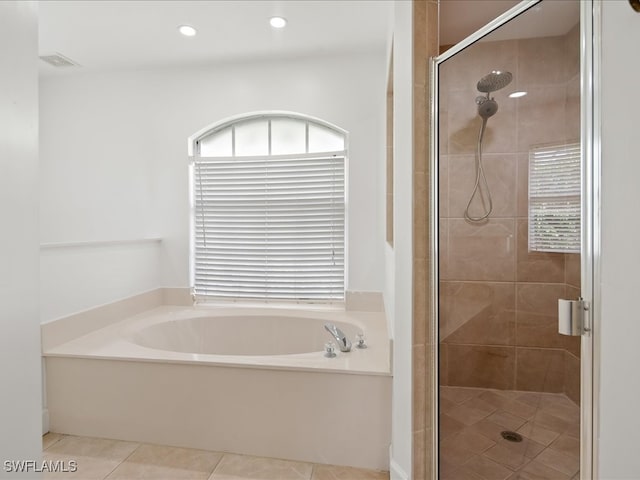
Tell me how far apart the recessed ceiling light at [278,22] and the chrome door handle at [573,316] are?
7.52 feet

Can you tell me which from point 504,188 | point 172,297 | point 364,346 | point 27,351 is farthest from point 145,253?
point 504,188

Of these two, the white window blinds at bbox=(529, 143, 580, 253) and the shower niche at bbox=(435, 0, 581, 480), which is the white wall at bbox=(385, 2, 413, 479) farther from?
the white window blinds at bbox=(529, 143, 580, 253)

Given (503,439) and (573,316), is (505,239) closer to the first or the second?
(573,316)

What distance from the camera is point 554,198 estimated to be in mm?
1079

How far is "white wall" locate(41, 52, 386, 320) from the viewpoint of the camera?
282cm

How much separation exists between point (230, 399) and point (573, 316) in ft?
5.09

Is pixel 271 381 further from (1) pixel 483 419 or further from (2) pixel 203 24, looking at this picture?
(2) pixel 203 24

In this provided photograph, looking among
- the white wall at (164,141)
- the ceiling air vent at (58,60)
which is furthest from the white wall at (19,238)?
Answer: the ceiling air vent at (58,60)

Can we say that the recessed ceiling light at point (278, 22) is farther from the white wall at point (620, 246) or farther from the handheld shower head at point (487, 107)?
the white wall at point (620, 246)

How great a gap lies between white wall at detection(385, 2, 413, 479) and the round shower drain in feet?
1.14

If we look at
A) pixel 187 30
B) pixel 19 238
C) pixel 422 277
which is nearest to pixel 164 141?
pixel 187 30

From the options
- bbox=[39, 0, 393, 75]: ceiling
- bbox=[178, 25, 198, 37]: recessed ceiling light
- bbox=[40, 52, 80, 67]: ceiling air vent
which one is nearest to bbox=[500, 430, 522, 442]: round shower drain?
bbox=[39, 0, 393, 75]: ceiling

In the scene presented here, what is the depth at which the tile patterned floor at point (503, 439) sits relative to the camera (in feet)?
3.34

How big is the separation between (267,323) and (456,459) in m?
1.69
